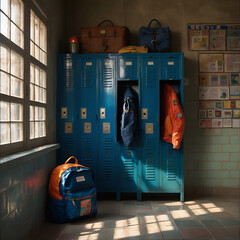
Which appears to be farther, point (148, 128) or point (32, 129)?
point (148, 128)

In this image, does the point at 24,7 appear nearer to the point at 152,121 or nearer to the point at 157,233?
the point at 152,121

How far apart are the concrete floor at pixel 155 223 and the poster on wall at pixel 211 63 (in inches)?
82.4

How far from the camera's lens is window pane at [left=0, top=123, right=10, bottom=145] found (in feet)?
7.18

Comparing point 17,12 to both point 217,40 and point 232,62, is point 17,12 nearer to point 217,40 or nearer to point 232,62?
point 217,40

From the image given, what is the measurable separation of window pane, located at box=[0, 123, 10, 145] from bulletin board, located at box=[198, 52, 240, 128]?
3.08 metres

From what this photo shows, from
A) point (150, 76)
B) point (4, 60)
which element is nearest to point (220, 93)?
point (150, 76)

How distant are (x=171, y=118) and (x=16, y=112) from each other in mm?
2259

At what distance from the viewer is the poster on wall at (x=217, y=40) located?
437 cm

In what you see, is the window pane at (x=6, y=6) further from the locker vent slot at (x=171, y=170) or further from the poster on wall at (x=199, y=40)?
the poster on wall at (x=199, y=40)

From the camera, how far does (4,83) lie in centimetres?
225

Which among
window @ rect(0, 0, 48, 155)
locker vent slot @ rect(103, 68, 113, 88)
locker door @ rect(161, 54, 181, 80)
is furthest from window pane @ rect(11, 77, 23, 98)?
locker door @ rect(161, 54, 181, 80)

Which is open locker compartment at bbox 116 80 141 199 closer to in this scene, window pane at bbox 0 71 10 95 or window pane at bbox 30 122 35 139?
window pane at bbox 30 122 35 139

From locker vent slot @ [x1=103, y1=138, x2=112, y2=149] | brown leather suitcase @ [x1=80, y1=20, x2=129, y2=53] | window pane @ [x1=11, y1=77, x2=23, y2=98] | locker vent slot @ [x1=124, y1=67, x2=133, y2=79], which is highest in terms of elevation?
brown leather suitcase @ [x1=80, y1=20, x2=129, y2=53]

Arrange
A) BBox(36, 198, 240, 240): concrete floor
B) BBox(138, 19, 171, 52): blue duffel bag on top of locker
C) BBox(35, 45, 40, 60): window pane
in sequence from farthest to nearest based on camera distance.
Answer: BBox(138, 19, 171, 52): blue duffel bag on top of locker
BBox(35, 45, 40, 60): window pane
BBox(36, 198, 240, 240): concrete floor
